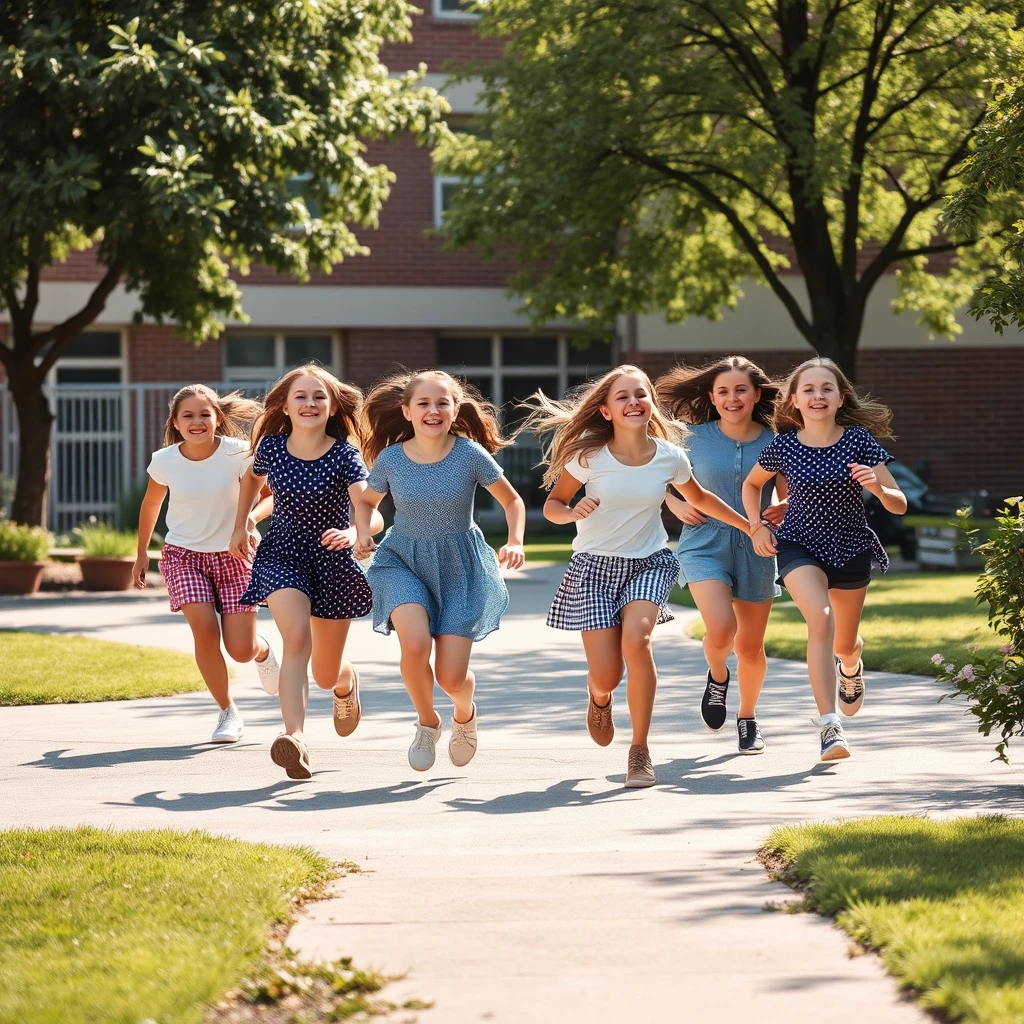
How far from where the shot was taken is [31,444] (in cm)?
1938

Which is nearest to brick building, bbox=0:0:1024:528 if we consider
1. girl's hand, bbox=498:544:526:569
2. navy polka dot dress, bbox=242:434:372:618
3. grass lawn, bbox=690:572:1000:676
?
grass lawn, bbox=690:572:1000:676

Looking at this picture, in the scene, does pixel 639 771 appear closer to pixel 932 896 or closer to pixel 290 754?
pixel 290 754

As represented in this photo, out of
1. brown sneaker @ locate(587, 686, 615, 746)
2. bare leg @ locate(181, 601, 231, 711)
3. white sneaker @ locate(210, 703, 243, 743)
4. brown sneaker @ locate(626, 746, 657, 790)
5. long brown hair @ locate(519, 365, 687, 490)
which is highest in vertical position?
long brown hair @ locate(519, 365, 687, 490)

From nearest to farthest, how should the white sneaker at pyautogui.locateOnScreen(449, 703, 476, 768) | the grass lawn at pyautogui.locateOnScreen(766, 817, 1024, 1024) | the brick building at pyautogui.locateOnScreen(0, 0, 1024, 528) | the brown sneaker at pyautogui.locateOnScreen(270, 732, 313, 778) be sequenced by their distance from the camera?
1. the grass lawn at pyautogui.locateOnScreen(766, 817, 1024, 1024)
2. the brown sneaker at pyautogui.locateOnScreen(270, 732, 313, 778)
3. the white sneaker at pyautogui.locateOnScreen(449, 703, 476, 768)
4. the brick building at pyautogui.locateOnScreen(0, 0, 1024, 528)

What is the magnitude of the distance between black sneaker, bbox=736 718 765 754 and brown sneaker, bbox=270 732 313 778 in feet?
7.14

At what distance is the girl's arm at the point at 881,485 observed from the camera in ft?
25.2

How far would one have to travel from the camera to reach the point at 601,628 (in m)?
7.51

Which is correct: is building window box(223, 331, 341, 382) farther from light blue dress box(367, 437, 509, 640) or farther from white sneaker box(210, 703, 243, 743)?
light blue dress box(367, 437, 509, 640)

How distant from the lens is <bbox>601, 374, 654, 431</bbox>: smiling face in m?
7.61

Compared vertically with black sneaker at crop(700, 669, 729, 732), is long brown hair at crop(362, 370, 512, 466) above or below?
above

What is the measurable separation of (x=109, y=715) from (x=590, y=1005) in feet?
19.8

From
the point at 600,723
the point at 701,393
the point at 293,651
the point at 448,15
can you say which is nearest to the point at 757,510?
the point at 701,393

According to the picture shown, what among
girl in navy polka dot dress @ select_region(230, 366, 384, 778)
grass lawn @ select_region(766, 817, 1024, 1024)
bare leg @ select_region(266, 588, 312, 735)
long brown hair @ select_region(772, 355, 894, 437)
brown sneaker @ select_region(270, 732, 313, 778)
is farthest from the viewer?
long brown hair @ select_region(772, 355, 894, 437)

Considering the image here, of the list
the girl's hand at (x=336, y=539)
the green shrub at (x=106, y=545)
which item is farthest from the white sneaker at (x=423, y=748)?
the green shrub at (x=106, y=545)
